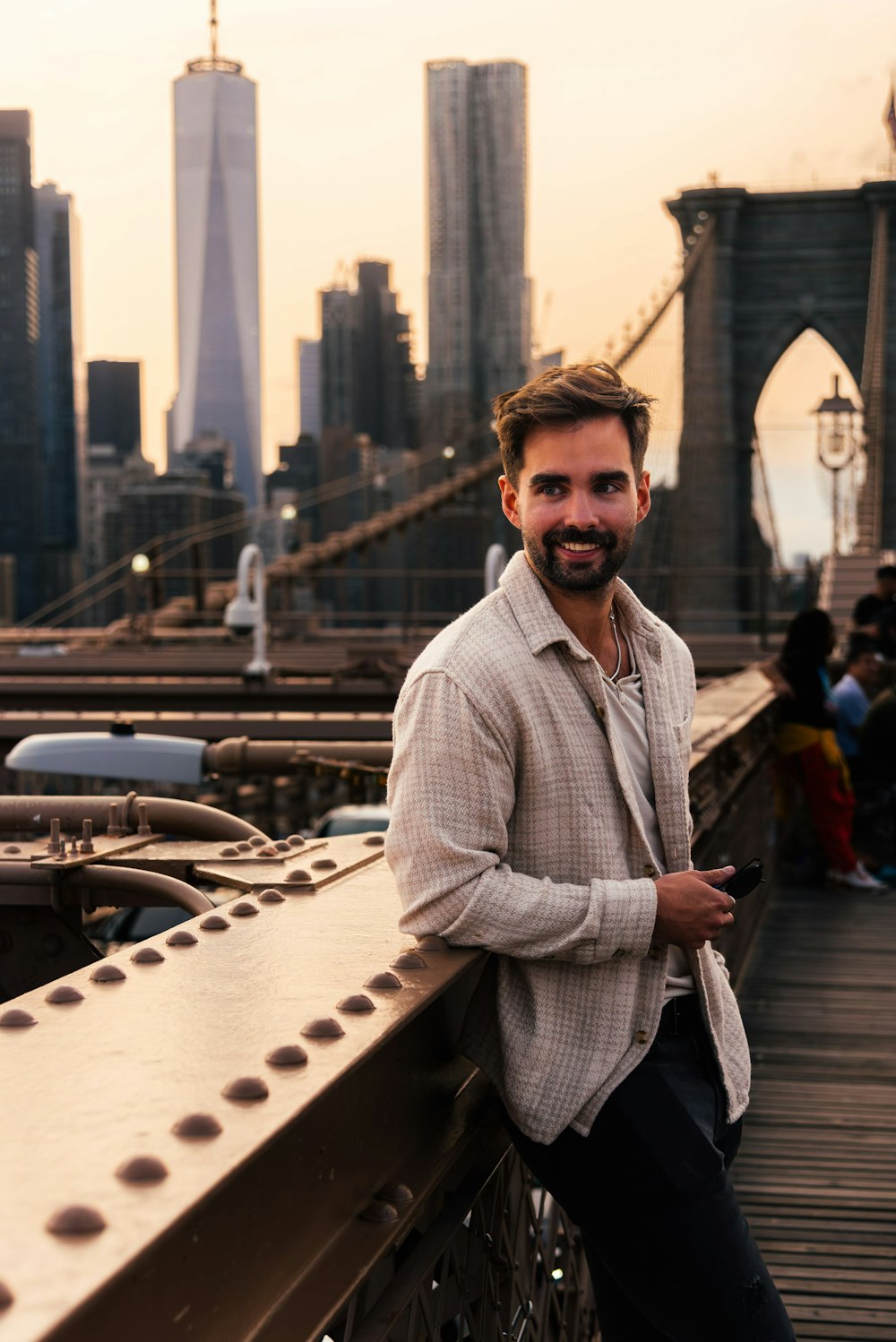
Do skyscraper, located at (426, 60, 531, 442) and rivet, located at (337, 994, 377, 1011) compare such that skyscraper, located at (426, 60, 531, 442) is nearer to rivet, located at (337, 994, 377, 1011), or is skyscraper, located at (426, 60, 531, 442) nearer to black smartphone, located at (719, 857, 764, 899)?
black smartphone, located at (719, 857, 764, 899)

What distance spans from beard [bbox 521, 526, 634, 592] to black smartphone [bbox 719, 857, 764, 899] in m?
0.36

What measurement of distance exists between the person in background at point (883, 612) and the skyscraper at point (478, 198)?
436 feet

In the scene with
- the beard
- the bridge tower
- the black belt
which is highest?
the bridge tower

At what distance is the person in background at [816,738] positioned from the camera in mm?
7105

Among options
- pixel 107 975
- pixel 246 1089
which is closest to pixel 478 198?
pixel 107 975

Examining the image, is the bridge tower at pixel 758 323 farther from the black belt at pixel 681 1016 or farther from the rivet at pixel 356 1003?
the rivet at pixel 356 1003

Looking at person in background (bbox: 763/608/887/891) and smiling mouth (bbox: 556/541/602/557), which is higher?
smiling mouth (bbox: 556/541/602/557)

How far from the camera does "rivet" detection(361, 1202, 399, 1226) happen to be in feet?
4.68

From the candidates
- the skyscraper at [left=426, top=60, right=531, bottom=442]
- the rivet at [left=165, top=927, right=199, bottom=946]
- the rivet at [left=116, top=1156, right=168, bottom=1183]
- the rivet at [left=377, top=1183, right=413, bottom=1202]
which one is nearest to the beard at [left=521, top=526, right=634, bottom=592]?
the rivet at [left=165, top=927, right=199, bottom=946]

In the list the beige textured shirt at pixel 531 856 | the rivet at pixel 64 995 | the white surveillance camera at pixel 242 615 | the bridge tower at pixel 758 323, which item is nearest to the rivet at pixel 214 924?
the beige textured shirt at pixel 531 856

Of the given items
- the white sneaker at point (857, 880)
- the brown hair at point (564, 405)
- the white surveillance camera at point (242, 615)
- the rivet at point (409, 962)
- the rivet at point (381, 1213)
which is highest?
the brown hair at point (564, 405)

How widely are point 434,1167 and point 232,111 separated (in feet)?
573

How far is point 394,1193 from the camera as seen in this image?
1.50 metres

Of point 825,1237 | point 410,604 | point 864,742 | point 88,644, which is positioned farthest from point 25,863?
point 88,644
